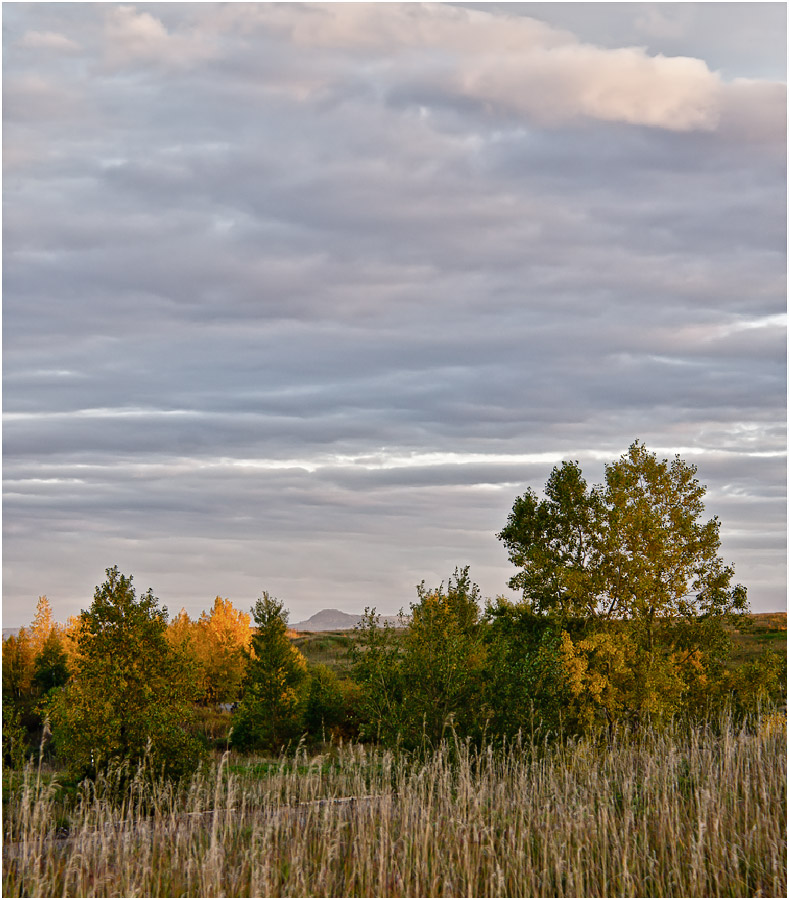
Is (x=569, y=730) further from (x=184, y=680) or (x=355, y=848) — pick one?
(x=355, y=848)

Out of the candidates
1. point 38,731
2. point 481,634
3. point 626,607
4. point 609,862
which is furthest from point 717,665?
point 38,731

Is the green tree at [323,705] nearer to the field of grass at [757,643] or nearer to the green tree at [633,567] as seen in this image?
the green tree at [633,567]

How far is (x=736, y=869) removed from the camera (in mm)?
7008

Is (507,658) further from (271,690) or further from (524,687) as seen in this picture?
(271,690)

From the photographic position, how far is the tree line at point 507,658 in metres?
15.1

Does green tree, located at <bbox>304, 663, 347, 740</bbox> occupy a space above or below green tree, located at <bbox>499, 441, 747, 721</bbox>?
below

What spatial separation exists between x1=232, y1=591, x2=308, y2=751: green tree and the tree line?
0.05 m

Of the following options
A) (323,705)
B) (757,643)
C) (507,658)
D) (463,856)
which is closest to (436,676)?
(507,658)

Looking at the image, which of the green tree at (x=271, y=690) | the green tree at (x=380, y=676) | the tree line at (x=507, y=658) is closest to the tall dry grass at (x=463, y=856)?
the tree line at (x=507, y=658)

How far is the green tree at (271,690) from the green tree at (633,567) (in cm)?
987

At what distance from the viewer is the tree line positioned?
15133 millimetres

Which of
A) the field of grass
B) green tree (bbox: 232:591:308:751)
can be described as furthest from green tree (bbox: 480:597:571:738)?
the field of grass

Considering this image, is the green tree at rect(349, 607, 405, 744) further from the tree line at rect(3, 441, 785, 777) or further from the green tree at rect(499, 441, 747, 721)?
→ the green tree at rect(499, 441, 747, 721)

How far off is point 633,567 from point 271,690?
1343 cm
